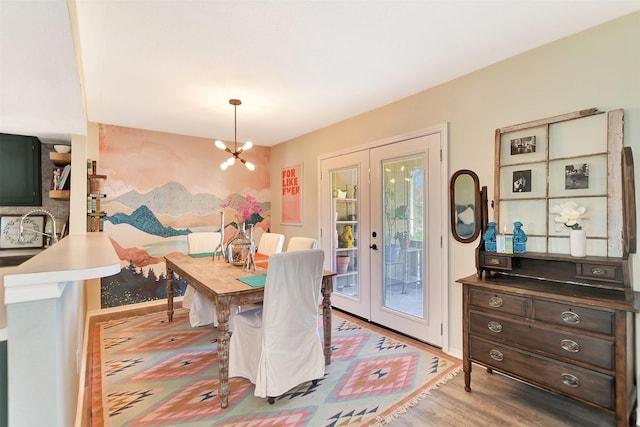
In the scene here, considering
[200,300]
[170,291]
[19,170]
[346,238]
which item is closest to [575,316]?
[346,238]

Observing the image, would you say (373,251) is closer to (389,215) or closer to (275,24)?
(389,215)

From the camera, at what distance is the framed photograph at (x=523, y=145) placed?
2299 mm

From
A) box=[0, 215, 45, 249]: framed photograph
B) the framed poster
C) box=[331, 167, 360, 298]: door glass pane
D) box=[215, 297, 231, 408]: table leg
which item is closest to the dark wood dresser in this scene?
box=[215, 297, 231, 408]: table leg

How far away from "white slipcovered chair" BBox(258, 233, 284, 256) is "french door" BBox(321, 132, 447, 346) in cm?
83

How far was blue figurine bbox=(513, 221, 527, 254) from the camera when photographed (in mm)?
2225

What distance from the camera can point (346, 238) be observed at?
405 centimetres

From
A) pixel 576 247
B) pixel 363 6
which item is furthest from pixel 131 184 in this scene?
pixel 576 247

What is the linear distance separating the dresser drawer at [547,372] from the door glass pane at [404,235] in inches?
38.2

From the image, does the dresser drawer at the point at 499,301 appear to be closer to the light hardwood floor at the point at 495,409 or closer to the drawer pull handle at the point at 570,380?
the drawer pull handle at the point at 570,380

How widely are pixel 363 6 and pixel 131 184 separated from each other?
12.3 feet

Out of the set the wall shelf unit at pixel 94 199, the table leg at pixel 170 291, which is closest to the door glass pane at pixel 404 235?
the table leg at pixel 170 291

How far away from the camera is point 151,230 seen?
14.1 ft

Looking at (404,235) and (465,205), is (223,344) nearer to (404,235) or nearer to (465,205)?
(404,235)

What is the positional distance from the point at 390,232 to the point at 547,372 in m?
1.83
